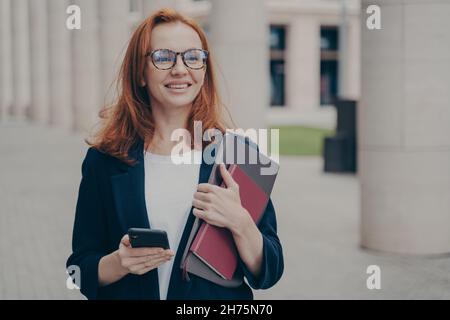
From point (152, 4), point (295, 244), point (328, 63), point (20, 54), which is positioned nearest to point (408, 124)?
point (295, 244)

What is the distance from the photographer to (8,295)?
730 centimetres

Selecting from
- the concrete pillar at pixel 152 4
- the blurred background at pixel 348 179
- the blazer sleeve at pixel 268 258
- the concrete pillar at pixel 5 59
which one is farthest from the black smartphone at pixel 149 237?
the concrete pillar at pixel 5 59

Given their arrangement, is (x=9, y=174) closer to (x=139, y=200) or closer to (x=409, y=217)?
(x=409, y=217)

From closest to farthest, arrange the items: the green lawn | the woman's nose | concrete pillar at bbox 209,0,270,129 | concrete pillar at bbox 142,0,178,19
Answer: the woman's nose → concrete pillar at bbox 209,0,270,129 → concrete pillar at bbox 142,0,178,19 → the green lawn

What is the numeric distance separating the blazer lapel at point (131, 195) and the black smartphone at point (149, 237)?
18cm

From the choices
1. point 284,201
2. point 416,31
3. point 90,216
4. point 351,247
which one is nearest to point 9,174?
point 284,201

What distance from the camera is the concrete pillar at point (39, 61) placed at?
44438 mm

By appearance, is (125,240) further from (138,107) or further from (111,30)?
(111,30)

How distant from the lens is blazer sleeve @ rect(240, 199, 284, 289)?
6.96 ft

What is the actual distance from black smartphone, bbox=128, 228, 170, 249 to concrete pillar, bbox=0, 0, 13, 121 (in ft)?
186

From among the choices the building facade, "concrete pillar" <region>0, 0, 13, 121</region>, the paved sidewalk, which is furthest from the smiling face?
"concrete pillar" <region>0, 0, 13, 121</region>

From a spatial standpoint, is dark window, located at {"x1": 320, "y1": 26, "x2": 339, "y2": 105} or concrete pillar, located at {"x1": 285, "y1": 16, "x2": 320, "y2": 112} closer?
concrete pillar, located at {"x1": 285, "y1": 16, "x2": 320, "y2": 112}

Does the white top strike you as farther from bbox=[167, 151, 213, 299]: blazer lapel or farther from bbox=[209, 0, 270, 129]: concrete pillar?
bbox=[209, 0, 270, 129]: concrete pillar

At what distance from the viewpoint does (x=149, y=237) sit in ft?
6.27
